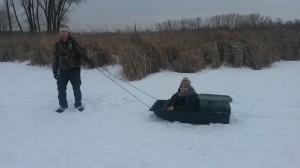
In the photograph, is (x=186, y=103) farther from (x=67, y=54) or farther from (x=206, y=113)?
(x=67, y=54)

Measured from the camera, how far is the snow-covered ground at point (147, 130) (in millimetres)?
4961

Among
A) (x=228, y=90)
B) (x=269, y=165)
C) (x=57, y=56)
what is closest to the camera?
(x=269, y=165)

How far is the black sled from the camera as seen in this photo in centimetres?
628

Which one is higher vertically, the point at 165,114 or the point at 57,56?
the point at 57,56

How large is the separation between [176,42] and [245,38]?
2122 mm

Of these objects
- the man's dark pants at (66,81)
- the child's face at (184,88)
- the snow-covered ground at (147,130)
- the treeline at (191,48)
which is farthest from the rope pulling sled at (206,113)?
the treeline at (191,48)

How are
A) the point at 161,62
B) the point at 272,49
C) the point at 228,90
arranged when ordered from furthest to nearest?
the point at 272,49 < the point at 161,62 < the point at 228,90

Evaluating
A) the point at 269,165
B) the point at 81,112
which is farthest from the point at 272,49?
the point at 269,165

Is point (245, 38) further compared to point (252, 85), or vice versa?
point (245, 38)

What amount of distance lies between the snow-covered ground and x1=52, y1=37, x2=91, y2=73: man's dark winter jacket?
92 cm

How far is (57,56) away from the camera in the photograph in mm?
7367

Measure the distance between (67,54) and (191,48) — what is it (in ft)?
15.1

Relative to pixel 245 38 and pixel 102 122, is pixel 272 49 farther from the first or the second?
pixel 102 122

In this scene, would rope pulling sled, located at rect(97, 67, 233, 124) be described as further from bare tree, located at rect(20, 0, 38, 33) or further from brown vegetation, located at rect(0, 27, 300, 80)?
bare tree, located at rect(20, 0, 38, 33)
